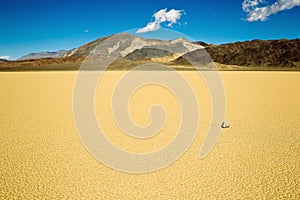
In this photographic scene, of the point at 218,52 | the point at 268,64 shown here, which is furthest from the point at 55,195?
the point at 218,52

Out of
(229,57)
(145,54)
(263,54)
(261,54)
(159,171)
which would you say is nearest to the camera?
(159,171)

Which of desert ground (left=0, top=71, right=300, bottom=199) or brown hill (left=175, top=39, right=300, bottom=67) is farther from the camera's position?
brown hill (left=175, top=39, right=300, bottom=67)

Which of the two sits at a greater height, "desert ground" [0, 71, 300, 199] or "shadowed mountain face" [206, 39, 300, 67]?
"shadowed mountain face" [206, 39, 300, 67]

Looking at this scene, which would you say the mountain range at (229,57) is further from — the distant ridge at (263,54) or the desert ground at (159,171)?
the desert ground at (159,171)

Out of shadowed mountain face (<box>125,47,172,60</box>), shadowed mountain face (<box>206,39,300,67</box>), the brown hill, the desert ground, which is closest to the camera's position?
the desert ground

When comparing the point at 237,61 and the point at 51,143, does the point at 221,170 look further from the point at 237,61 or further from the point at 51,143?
the point at 237,61

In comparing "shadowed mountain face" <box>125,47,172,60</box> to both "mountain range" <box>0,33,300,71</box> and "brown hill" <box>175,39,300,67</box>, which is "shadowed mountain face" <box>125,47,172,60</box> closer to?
"mountain range" <box>0,33,300,71</box>

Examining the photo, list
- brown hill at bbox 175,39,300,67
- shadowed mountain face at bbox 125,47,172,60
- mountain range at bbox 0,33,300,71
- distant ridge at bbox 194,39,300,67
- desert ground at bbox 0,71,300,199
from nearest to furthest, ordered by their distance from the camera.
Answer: desert ground at bbox 0,71,300,199
mountain range at bbox 0,33,300,71
brown hill at bbox 175,39,300,67
distant ridge at bbox 194,39,300,67
shadowed mountain face at bbox 125,47,172,60

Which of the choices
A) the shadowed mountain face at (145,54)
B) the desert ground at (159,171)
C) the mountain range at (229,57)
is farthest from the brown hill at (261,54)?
the desert ground at (159,171)

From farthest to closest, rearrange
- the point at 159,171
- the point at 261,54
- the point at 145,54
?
the point at 145,54 → the point at 261,54 → the point at 159,171

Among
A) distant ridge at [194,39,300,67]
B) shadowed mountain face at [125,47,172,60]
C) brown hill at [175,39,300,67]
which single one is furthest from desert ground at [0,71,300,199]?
shadowed mountain face at [125,47,172,60]

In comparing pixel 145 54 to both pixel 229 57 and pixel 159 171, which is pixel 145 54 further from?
pixel 159 171

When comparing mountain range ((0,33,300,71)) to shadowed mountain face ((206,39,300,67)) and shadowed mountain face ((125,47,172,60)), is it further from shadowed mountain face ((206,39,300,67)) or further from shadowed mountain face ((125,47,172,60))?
shadowed mountain face ((125,47,172,60))

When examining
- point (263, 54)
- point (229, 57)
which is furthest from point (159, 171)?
point (229, 57)
